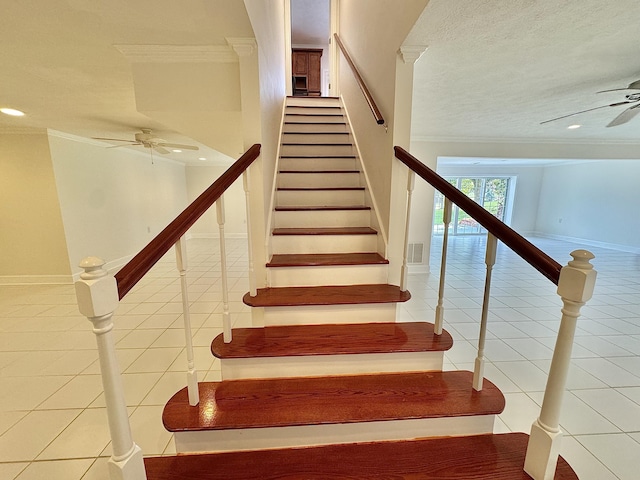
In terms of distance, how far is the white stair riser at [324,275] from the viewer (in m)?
1.77

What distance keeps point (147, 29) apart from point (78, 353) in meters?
2.44

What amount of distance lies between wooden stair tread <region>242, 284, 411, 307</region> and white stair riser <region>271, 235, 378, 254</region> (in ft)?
1.16

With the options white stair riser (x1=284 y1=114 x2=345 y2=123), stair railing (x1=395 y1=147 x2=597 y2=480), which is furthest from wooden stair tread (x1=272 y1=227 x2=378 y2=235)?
white stair riser (x1=284 y1=114 x2=345 y2=123)

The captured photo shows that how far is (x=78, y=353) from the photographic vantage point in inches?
86.5

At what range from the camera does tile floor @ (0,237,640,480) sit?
139cm

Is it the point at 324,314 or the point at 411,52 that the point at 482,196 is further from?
the point at 324,314

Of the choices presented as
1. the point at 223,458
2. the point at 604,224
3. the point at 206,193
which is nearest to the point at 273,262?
the point at 206,193

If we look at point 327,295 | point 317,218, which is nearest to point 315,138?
point 317,218

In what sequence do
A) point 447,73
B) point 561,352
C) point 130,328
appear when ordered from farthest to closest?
point 130,328 < point 447,73 < point 561,352

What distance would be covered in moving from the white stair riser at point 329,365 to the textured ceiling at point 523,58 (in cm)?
165

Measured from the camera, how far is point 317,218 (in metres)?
2.24

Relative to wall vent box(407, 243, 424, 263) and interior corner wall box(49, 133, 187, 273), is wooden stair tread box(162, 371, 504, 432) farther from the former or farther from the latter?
interior corner wall box(49, 133, 187, 273)

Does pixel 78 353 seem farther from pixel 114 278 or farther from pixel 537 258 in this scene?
pixel 537 258

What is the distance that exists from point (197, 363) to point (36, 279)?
356 cm
